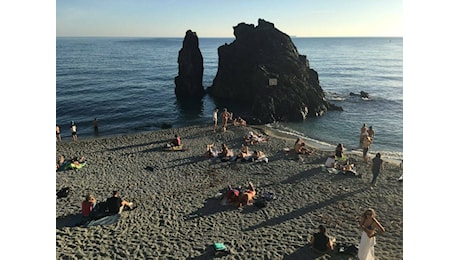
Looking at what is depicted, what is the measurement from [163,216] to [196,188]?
3.03 metres

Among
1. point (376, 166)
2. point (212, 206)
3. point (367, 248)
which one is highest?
point (376, 166)

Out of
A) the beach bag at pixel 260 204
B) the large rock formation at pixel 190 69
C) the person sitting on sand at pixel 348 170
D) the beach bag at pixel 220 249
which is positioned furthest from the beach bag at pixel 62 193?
the large rock formation at pixel 190 69

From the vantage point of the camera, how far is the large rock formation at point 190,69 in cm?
4753

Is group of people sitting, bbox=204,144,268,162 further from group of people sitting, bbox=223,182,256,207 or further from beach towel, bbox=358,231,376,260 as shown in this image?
beach towel, bbox=358,231,376,260

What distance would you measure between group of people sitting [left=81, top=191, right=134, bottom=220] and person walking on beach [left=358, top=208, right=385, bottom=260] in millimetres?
8798

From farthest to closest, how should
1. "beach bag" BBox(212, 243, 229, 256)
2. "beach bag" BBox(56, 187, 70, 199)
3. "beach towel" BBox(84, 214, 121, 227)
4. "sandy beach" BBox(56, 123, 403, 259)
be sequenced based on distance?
"beach bag" BBox(56, 187, 70, 199) < "beach towel" BBox(84, 214, 121, 227) < "sandy beach" BBox(56, 123, 403, 259) < "beach bag" BBox(212, 243, 229, 256)

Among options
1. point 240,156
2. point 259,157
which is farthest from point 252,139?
point 240,156

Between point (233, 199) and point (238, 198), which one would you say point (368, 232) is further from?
point (233, 199)

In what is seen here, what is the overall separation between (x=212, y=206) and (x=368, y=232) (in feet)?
21.0

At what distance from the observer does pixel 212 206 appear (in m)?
13.6

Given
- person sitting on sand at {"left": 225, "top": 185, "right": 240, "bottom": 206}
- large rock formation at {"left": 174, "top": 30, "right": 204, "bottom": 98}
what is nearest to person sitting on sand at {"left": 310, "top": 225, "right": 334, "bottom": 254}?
person sitting on sand at {"left": 225, "top": 185, "right": 240, "bottom": 206}

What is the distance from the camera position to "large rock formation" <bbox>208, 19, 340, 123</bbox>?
33.5 meters

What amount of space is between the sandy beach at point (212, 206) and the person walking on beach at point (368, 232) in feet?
3.04

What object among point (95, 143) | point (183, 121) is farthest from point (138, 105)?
point (95, 143)
